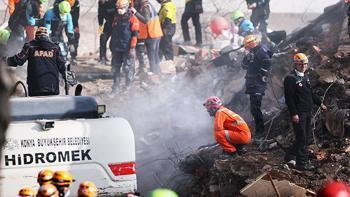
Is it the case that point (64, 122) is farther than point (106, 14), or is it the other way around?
point (106, 14)

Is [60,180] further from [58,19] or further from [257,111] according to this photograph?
[58,19]

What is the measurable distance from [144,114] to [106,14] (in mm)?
3200

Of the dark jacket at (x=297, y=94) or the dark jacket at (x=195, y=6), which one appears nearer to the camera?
the dark jacket at (x=297, y=94)

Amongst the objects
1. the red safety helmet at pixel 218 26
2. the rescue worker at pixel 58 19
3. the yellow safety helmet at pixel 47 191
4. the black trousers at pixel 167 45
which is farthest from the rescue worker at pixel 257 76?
the red safety helmet at pixel 218 26

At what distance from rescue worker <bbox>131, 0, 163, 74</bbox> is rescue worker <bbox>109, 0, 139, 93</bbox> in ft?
2.82

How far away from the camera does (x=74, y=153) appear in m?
6.49

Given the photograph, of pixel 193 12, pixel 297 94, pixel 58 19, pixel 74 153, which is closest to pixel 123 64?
pixel 58 19

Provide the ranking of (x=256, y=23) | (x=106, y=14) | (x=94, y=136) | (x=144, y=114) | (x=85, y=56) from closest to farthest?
(x=94, y=136)
(x=144, y=114)
(x=106, y=14)
(x=256, y=23)
(x=85, y=56)

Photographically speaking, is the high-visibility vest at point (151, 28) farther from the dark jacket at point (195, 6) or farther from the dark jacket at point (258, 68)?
the dark jacket at point (258, 68)

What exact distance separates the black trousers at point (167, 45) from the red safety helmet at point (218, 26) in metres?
2.72

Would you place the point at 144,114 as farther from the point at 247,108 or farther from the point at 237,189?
the point at 237,189

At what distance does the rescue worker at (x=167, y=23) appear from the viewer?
16469 millimetres

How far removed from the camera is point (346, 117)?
10.0 meters

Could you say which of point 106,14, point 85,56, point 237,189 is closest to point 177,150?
point 237,189
